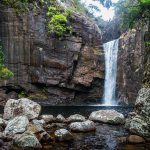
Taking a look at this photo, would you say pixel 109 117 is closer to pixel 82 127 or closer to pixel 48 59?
pixel 82 127

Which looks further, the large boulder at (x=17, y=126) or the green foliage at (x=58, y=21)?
the green foliage at (x=58, y=21)

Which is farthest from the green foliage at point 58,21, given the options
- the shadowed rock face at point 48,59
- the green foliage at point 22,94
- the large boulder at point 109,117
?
the large boulder at point 109,117

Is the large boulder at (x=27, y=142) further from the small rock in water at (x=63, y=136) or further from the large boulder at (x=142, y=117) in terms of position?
the large boulder at (x=142, y=117)

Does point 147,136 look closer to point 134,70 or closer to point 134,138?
point 134,138

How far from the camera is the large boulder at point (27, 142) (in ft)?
38.2

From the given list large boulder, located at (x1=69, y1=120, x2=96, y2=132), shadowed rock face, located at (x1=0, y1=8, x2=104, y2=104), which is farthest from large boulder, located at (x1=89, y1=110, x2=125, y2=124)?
shadowed rock face, located at (x1=0, y1=8, x2=104, y2=104)

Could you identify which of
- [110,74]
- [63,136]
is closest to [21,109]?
[63,136]

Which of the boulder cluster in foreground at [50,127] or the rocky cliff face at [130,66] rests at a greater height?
the rocky cliff face at [130,66]

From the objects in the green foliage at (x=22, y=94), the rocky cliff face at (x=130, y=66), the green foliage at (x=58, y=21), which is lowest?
the green foliage at (x=22, y=94)

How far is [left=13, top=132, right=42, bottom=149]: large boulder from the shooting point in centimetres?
1166

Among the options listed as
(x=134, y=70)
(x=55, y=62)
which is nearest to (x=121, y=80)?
(x=134, y=70)

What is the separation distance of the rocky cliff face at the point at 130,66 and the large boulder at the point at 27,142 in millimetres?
21457

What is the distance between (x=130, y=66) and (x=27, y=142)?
78.0 feet

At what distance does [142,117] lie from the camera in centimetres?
1430
